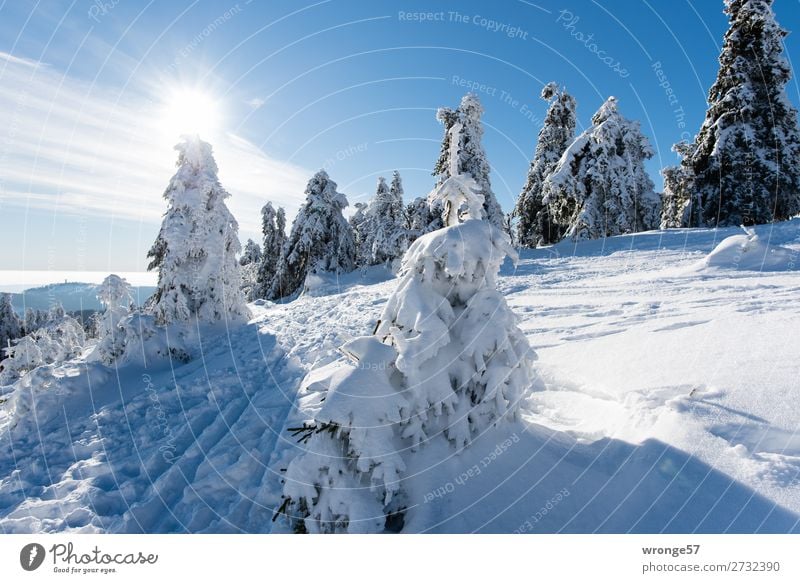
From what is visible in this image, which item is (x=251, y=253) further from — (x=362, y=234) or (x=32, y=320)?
(x=32, y=320)

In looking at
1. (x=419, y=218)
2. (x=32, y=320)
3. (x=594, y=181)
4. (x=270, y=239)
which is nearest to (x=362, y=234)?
(x=270, y=239)

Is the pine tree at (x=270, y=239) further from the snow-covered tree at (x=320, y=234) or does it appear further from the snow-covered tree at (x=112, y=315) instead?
the snow-covered tree at (x=112, y=315)

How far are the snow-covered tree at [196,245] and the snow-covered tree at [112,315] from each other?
1.52 m

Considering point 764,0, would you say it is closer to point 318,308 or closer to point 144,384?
point 318,308

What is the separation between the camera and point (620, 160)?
26250 mm

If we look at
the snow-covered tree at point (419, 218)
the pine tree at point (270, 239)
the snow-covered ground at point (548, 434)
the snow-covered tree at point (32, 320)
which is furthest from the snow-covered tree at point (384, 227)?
the snow-covered tree at point (32, 320)

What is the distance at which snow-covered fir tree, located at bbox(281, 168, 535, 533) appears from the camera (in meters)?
3.80

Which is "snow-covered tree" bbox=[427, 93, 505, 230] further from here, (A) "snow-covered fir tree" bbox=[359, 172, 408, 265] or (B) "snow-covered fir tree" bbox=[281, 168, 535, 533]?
(B) "snow-covered fir tree" bbox=[281, 168, 535, 533]

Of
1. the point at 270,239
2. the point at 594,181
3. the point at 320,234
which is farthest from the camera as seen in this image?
the point at 270,239

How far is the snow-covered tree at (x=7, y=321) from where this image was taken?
1730 inches

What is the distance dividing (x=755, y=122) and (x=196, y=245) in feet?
92.7

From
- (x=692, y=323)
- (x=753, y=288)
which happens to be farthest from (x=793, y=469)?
(x=753, y=288)

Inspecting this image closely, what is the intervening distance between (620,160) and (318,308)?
23.1 metres

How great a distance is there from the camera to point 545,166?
104 feet
